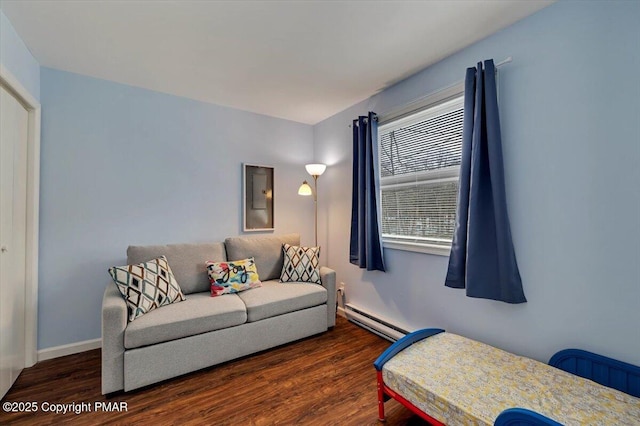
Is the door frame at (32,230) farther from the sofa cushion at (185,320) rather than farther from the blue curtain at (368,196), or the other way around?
the blue curtain at (368,196)

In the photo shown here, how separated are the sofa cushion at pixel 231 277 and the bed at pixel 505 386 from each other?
1.51 m

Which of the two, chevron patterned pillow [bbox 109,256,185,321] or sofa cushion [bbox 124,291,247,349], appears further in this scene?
chevron patterned pillow [bbox 109,256,185,321]

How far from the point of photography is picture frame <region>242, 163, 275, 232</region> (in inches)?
133

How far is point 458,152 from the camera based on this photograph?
2.22m

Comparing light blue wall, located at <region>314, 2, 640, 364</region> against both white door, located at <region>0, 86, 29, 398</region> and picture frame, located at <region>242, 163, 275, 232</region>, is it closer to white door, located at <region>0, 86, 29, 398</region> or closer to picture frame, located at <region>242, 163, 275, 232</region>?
picture frame, located at <region>242, 163, 275, 232</region>

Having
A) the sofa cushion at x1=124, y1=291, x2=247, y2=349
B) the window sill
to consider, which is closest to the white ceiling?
the window sill

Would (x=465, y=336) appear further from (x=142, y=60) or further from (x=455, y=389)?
(x=142, y=60)

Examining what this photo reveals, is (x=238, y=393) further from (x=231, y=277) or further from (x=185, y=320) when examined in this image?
(x=231, y=277)

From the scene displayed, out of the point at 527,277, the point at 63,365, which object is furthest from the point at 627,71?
the point at 63,365

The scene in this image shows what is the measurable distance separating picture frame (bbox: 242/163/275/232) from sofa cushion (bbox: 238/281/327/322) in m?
0.84

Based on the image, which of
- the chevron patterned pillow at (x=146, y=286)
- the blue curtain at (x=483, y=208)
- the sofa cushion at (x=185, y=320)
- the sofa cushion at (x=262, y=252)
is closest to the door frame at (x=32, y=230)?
the chevron patterned pillow at (x=146, y=286)

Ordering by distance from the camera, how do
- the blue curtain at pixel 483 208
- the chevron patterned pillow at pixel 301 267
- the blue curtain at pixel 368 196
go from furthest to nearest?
the chevron patterned pillow at pixel 301 267 → the blue curtain at pixel 368 196 → the blue curtain at pixel 483 208

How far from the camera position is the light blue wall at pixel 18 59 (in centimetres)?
179

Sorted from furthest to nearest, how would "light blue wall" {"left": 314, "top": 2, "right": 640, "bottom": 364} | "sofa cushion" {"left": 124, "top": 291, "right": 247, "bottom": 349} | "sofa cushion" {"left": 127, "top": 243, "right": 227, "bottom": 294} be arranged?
"sofa cushion" {"left": 127, "top": 243, "right": 227, "bottom": 294}
"sofa cushion" {"left": 124, "top": 291, "right": 247, "bottom": 349}
"light blue wall" {"left": 314, "top": 2, "right": 640, "bottom": 364}
